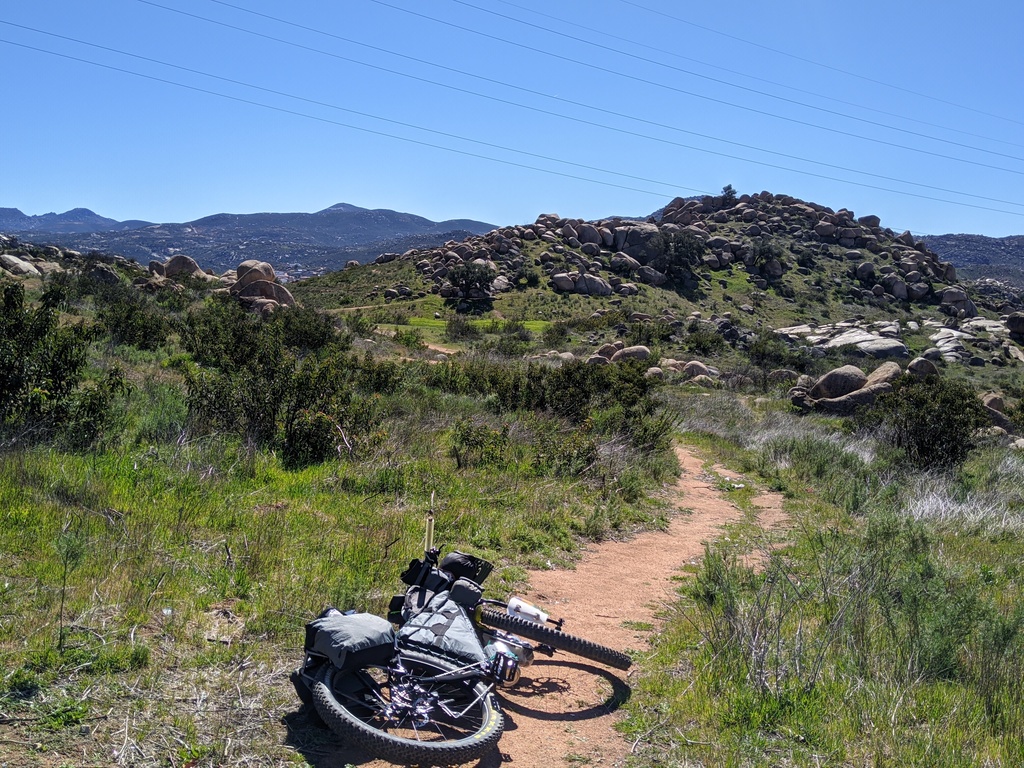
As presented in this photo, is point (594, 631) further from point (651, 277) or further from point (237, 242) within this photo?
point (237, 242)

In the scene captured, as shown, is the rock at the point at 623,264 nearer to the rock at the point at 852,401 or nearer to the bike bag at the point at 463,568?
the rock at the point at 852,401

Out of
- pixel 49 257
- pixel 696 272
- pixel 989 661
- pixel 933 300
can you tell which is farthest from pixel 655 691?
pixel 933 300

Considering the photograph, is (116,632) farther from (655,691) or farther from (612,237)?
(612,237)

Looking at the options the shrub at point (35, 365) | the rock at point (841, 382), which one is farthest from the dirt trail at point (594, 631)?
the rock at point (841, 382)

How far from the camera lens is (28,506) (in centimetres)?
502

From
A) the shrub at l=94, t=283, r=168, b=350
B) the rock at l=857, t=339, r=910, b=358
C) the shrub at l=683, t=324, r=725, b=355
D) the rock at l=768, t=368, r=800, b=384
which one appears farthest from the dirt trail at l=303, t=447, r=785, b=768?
the rock at l=857, t=339, r=910, b=358

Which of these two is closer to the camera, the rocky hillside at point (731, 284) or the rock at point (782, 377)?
the rock at point (782, 377)

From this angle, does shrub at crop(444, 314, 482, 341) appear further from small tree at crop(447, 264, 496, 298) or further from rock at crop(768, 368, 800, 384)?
small tree at crop(447, 264, 496, 298)

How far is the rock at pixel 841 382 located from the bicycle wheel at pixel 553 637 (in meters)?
20.8

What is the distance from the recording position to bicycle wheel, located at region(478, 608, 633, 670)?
13.1 ft

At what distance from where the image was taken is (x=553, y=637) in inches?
157

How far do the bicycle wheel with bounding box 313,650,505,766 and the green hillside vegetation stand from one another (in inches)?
9.5

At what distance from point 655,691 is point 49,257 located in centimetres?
4020

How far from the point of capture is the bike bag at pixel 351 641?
3215 mm
